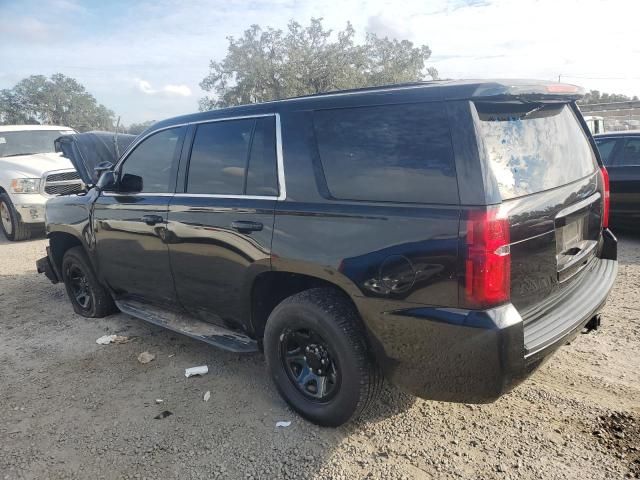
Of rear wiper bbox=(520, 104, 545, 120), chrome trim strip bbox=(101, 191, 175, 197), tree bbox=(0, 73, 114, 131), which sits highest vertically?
tree bbox=(0, 73, 114, 131)

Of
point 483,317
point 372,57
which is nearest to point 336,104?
point 483,317

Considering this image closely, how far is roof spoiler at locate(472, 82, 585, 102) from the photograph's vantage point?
86.9 inches

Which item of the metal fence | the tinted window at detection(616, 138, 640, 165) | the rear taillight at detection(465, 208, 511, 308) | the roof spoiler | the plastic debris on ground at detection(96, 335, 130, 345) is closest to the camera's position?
the rear taillight at detection(465, 208, 511, 308)

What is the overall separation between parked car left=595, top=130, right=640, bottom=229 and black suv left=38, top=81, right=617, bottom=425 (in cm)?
423

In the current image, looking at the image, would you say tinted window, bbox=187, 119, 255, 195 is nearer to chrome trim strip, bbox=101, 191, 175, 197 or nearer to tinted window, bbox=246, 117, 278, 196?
tinted window, bbox=246, 117, 278, 196

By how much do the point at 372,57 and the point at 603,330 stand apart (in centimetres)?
3637

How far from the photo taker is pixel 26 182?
29.1 ft

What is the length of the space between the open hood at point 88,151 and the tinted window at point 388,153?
4757mm

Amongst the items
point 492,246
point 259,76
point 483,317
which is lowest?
point 483,317

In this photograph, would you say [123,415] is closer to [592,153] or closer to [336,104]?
[336,104]

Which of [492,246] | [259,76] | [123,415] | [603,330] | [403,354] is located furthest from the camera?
[259,76]

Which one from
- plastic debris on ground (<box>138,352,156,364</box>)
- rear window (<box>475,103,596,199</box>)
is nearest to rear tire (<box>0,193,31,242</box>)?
plastic debris on ground (<box>138,352,156,364</box>)

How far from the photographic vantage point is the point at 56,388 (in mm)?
3502

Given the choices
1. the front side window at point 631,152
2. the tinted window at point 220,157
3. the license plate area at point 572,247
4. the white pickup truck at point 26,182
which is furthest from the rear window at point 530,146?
the white pickup truck at point 26,182
